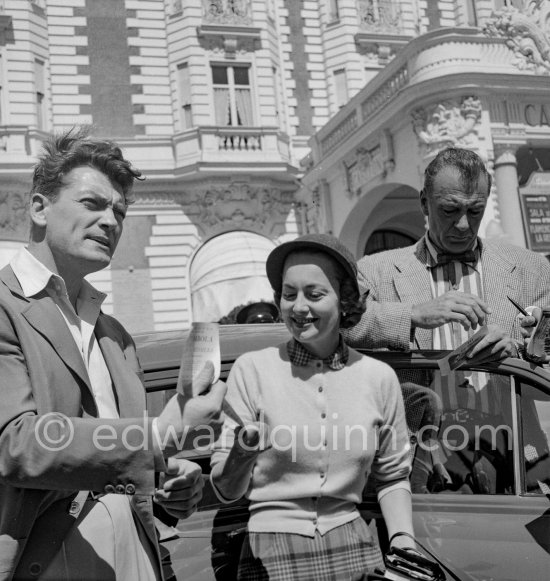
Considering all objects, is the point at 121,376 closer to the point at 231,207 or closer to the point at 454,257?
the point at 454,257

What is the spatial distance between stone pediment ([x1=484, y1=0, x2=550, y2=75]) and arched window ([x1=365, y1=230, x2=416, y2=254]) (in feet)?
24.0

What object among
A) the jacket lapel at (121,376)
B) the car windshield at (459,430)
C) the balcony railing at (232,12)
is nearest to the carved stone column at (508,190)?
the balcony railing at (232,12)

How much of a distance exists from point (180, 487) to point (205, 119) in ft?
57.1

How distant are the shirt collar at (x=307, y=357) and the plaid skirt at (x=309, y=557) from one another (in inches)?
19.0

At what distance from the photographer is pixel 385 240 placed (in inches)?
784

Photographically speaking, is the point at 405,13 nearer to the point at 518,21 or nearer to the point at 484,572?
the point at 518,21


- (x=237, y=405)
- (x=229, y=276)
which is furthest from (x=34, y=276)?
(x=229, y=276)

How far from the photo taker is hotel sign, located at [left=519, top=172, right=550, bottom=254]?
503 inches

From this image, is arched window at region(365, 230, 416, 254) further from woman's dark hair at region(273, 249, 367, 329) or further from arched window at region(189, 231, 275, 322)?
woman's dark hair at region(273, 249, 367, 329)

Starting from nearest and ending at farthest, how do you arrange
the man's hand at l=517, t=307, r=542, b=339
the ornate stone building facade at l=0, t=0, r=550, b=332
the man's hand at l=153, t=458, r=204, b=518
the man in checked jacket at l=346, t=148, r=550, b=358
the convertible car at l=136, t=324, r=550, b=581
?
the man's hand at l=153, t=458, r=204, b=518 < the convertible car at l=136, t=324, r=550, b=581 < the man's hand at l=517, t=307, r=542, b=339 < the man in checked jacket at l=346, t=148, r=550, b=358 < the ornate stone building facade at l=0, t=0, r=550, b=332

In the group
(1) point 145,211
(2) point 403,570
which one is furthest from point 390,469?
(1) point 145,211

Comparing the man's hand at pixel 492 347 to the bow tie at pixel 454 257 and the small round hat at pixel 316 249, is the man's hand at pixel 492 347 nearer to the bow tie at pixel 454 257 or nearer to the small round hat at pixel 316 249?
the small round hat at pixel 316 249

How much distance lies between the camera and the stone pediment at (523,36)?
12.8 m

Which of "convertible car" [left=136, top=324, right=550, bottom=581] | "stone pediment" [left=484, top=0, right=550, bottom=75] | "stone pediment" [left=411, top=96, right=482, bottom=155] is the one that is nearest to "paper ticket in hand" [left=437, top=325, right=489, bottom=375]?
"convertible car" [left=136, top=324, right=550, bottom=581]
